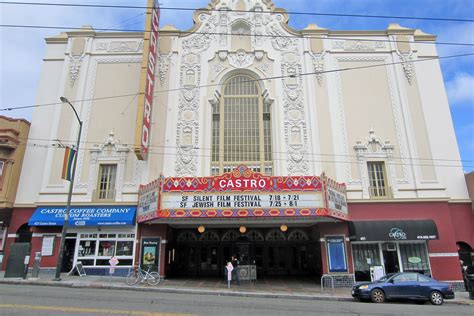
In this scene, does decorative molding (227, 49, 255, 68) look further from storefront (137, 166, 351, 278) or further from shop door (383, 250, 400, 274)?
shop door (383, 250, 400, 274)

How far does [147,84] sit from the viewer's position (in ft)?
67.9

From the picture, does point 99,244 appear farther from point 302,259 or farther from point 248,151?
point 302,259

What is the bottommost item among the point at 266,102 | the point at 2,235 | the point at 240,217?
the point at 2,235

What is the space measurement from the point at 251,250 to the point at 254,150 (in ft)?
22.8

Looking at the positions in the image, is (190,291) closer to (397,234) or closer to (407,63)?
(397,234)

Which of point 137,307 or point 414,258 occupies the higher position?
point 414,258

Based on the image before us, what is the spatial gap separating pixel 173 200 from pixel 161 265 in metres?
4.40

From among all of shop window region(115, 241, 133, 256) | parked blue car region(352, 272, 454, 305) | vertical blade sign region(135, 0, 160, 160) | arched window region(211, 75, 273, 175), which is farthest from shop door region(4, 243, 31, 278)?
parked blue car region(352, 272, 454, 305)

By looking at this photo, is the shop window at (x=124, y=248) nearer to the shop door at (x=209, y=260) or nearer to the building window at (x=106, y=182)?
the building window at (x=106, y=182)

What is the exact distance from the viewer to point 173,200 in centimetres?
1778

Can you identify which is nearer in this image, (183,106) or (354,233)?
(354,233)

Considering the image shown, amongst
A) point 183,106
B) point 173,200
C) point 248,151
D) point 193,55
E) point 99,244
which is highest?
point 193,55

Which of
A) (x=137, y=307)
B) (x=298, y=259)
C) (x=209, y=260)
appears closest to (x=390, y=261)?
(x=298, y=259)

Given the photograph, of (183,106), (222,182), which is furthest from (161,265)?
(183,106)
